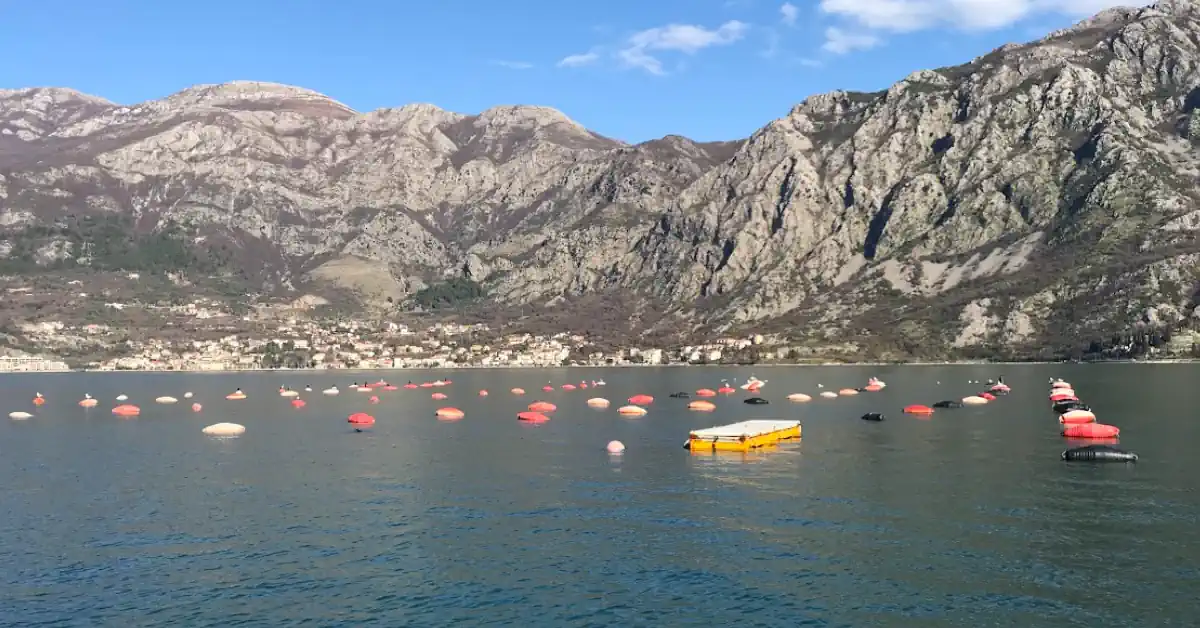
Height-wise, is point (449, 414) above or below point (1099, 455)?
below

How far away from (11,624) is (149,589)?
844cm

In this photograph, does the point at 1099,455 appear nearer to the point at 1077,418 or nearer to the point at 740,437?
the point at 1077,418

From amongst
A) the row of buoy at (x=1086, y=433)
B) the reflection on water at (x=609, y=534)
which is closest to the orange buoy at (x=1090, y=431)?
the row of buoy at (x=1086, y=433)

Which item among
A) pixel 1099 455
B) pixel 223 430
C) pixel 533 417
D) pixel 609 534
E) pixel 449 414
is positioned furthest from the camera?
pixel 449 414

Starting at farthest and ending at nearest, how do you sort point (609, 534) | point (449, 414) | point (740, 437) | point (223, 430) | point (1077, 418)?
point (449, 414)
point (223, 430)
point (1077, 418)
point (740, 437)
point (609, 534)

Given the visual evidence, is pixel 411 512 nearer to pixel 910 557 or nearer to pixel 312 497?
pixel 312 497

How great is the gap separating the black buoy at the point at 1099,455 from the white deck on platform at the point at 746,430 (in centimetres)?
3986

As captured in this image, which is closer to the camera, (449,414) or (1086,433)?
(1086,433)

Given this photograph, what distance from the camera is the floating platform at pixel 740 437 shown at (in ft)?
410

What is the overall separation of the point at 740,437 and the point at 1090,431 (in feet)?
162

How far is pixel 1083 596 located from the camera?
55.8 meters

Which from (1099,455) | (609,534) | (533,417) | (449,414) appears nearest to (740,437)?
(1099,455)

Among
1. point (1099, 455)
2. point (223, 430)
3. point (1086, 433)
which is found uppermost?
point (1086, 433)

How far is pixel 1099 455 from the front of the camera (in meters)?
105
